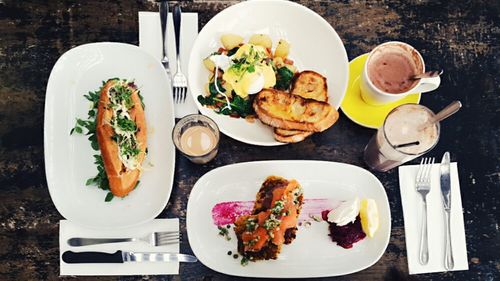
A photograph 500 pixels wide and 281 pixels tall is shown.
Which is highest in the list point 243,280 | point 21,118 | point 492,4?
point 492,4

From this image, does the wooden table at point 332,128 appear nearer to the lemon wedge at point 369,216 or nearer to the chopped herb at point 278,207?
the lemon wedge at point 369,216

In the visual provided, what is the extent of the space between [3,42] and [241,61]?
111 centimetres

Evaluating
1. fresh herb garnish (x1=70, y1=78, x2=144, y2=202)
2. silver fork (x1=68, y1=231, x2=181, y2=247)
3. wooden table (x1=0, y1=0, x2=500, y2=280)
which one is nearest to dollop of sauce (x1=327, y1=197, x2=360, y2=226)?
wooden table (x1=0, y1=0, x2=500, y2=280)

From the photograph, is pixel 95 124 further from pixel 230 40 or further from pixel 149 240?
pixel 230 40

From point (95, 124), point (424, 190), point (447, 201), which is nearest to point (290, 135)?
point (424, 190)

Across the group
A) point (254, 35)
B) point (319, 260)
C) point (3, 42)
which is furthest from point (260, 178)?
point (3, 42)

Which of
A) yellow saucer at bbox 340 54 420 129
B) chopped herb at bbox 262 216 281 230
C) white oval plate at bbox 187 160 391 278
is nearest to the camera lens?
chopped herb at bbox 262 216 281 230

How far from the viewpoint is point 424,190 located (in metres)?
2.29

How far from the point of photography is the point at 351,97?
235 cm

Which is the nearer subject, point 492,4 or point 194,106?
point 194,106

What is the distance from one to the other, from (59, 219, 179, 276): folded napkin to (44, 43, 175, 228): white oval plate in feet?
0.18

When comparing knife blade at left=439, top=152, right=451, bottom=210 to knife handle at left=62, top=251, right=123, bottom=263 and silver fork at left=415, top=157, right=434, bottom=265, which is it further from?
knife handle at left=62, top=251, right=123, bottom=263

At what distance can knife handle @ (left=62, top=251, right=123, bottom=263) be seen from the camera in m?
2.21

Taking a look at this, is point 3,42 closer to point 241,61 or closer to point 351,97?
point 241,61
